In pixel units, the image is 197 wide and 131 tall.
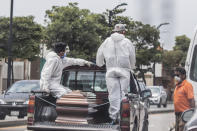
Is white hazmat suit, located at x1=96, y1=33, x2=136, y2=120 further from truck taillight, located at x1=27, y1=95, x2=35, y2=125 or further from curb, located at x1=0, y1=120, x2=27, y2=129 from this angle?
curb, located at x1=0, y1=120, x2=27, y2=129

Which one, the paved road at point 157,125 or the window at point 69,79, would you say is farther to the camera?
the paved road at point 157,125

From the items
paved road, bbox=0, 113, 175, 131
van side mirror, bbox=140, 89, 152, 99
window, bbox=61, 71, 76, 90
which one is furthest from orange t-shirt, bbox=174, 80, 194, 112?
paved road, bbox=0, 113, 175, 131

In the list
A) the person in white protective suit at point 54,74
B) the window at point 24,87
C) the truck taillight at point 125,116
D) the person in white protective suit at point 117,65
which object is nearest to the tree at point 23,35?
the window at point 24,87

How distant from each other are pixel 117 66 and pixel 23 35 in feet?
93.4

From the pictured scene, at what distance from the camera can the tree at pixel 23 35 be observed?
35.8 meters

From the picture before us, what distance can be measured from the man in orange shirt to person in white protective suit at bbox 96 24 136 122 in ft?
4.30

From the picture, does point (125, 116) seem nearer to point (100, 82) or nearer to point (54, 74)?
point (54, 74)

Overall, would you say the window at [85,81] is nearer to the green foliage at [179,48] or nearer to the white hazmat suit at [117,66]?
the white hazmat suit at [117,66]

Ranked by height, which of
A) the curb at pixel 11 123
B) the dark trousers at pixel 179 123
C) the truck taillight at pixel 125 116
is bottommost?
the curb at pixel 11 123

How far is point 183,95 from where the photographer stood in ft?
30.5

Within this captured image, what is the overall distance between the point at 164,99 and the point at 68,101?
101 feet

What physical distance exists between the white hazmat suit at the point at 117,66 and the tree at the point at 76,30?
24.1 meters

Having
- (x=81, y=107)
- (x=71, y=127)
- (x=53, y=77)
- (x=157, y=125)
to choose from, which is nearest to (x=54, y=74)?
(x=53, y=77)

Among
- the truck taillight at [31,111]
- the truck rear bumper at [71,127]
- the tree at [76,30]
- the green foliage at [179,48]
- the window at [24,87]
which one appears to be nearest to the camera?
the green foliage at [179,48]
